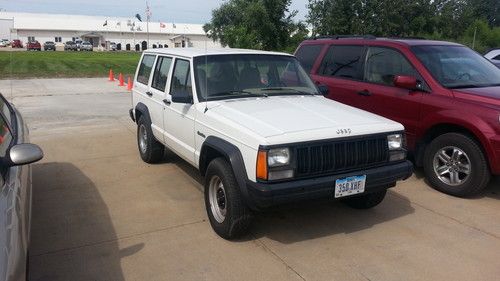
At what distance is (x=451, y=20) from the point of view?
3781 centimetres

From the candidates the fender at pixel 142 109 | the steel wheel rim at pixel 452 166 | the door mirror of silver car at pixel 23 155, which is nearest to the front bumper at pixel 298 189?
the door mirror of silver car at pixel 23 155

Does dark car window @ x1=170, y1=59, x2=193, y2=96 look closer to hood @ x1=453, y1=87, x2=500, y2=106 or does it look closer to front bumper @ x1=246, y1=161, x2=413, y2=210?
front bumper @ x1=246, y1=161, x2=413, y2=210

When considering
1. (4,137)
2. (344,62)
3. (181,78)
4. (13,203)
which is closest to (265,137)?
(13,203)

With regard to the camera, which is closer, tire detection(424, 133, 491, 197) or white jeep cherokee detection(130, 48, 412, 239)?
white jeep cherokee detection(130, 48, 412, 239)

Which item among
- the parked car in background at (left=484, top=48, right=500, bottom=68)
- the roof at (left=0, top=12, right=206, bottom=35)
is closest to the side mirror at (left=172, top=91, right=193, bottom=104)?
the parked car in background at (left=484, top=48, right=500, bottom=68)

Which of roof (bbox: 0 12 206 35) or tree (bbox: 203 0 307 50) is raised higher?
roof (bbox: 0 12 206 35)

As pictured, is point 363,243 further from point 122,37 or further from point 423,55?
→ point 122,37

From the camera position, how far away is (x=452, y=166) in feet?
17.9

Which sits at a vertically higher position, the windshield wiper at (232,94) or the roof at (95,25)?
the roof at (95,25)

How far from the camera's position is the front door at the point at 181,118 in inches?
196

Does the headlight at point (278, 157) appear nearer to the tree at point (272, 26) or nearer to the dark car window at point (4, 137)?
the dark car window at point (4, 137)

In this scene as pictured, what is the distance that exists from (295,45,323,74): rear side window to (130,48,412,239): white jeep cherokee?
2.13 m

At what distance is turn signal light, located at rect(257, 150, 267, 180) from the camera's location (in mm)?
3656

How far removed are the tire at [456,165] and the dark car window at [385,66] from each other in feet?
3.38
